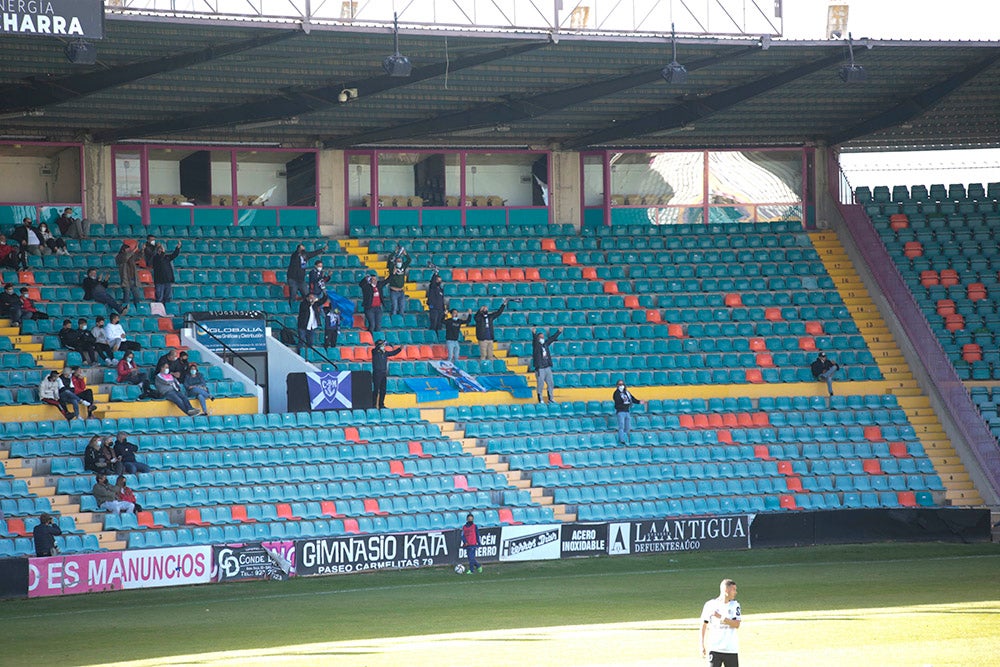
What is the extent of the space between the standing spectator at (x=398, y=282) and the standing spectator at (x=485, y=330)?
1880 millimetres

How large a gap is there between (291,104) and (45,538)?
1205 centimetres

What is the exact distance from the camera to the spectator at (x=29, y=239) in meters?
31.2

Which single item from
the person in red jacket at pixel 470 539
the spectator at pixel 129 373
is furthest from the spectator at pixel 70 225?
the person in red jacket at pixel 470 539

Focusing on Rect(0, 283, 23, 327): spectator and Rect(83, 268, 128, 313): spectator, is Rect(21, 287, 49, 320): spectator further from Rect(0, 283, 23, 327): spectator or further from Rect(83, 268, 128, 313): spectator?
Rect(83, 268, 128, 313): spectator

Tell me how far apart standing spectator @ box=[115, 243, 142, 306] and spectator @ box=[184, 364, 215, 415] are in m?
3.32

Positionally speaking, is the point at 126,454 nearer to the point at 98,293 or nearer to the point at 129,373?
the point at 129,373

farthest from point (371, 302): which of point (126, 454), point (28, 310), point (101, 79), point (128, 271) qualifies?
point (126, 454)

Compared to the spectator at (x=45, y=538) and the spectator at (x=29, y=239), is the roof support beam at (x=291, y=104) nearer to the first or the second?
the spectator at (x=29, y=239)

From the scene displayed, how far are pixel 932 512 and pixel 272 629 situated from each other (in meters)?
15.0

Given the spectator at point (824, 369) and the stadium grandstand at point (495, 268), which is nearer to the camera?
the stadium grandstand at point (495, 268)

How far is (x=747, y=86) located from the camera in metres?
32.6

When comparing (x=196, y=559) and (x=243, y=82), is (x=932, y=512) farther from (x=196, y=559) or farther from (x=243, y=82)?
(x=243, y=82)

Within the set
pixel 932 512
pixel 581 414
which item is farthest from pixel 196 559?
pixel 932 512

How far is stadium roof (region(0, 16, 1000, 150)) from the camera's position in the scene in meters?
27.5
